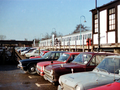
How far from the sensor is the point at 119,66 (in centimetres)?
489

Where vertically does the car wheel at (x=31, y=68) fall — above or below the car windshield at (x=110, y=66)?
below

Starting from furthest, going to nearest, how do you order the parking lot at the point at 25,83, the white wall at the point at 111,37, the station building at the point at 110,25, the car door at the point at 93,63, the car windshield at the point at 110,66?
the white wall at the point at 111,37, the station building at the point at 110,25, the parking lot at the point at 25,83, the car door at the point at 93,63, the car windshield at the point at 110,66

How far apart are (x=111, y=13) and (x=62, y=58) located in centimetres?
922

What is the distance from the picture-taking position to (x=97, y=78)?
465 cm

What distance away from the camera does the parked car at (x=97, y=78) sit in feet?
14.0

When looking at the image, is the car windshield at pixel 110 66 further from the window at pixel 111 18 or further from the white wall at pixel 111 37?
the window at pixel 111 18

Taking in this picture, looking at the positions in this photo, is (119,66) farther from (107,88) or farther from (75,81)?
(107,88)

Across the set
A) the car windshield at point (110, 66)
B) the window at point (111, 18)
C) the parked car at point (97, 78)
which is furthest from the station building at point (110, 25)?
the parked car at point (97, 78)

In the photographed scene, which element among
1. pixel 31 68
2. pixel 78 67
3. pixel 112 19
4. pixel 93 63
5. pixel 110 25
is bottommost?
pixel 31 68

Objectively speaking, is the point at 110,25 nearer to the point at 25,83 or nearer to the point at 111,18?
the point at 111,18

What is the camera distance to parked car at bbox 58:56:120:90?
427 cm

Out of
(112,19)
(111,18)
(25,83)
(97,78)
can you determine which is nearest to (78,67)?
(97,78)

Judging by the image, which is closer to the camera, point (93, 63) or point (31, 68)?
point (93, 63)

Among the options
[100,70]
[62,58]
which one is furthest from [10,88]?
[100,70]
